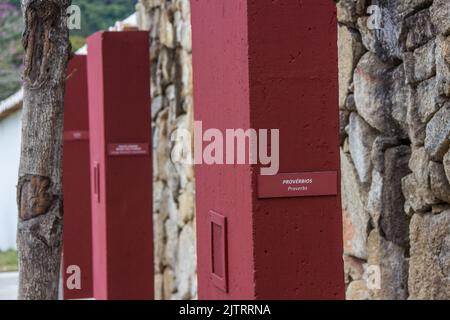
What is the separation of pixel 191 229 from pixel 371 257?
9.18ft

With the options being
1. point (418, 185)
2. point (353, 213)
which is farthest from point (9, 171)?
point (418, 185)

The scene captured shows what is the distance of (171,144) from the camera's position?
8.17 m

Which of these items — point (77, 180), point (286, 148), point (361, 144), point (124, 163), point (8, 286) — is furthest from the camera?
point (8, 286)

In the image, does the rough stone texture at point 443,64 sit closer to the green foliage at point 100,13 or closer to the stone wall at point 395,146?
the stone wall at point 395,146

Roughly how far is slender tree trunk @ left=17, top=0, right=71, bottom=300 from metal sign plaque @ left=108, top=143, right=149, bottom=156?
3546 mm

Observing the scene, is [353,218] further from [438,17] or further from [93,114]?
[93,114]

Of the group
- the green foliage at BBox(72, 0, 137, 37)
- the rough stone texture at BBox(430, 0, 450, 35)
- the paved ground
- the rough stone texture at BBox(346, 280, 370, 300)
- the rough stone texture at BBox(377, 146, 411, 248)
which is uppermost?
the green foliage at BBox(72, 0, 137, 37)

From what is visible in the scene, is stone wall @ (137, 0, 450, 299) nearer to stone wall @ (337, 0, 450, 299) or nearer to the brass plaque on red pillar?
stone wall @ (337, 0, 450, 299)

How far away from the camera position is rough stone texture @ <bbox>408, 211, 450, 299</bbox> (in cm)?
414

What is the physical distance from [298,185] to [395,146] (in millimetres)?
1108

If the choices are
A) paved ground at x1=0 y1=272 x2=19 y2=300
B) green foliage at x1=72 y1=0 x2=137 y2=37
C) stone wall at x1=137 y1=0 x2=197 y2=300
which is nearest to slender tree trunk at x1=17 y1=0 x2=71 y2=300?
stone wall at x1=137 y1=0 x2=197 y2=300

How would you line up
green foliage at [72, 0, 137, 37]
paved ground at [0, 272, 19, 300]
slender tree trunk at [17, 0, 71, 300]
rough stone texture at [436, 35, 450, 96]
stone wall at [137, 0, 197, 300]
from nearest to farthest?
slender tree trunk at [17, 0, 71, 300] < rough stone texture at [436, 35, 450, 96] < stone wall at [137, 0, 197, 300] < paved ground at [0, 272, 19, 300] < green foliage at [72, 0, 137, 37]

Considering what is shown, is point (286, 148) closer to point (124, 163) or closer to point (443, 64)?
point (443, 64)
